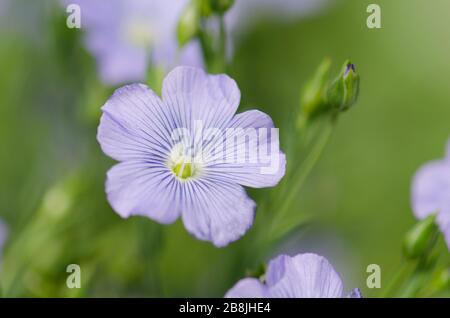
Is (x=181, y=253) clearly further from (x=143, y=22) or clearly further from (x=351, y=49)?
(x=351, y=49)

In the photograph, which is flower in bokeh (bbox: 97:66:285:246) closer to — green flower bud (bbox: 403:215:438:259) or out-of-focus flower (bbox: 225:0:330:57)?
green flower bud (bbox: 403:215:438:259)

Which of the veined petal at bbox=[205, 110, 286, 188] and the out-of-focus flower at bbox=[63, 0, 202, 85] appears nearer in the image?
the veined petal at bbox=[205, 110, 286, 188]

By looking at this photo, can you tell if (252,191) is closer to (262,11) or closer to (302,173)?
(302,173)

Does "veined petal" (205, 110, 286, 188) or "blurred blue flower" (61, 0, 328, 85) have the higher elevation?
"blurred blue flower" (61, 0, 328, 85)

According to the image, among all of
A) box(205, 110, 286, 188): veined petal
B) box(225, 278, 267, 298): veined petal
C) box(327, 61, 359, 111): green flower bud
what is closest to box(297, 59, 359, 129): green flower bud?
box(327, 61, 359, 111): green flower bud

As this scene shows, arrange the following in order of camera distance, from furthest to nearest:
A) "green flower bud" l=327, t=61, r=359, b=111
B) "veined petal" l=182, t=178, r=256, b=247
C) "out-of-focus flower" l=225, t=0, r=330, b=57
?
"out-of-focus flower" l=225, t=0, r=330, b=57, "green flower bud" l=327, t=61, r=359, b=111, "veined petal" l=182, t=178, r=256, b=247

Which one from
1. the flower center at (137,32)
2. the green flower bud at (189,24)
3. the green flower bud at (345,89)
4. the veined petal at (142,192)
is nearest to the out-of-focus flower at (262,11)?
the flower center at (137,32)
